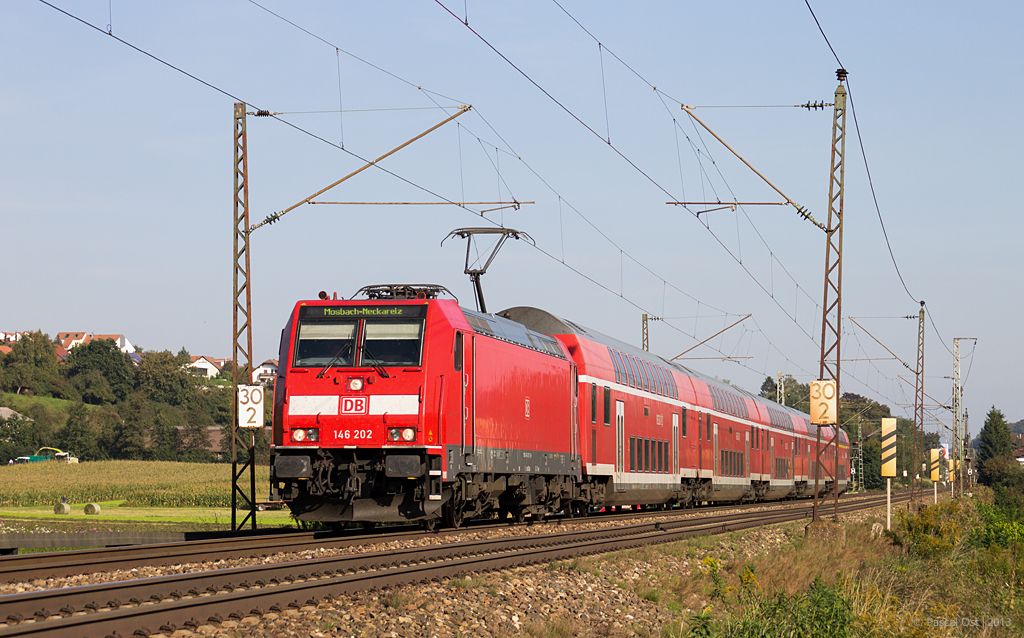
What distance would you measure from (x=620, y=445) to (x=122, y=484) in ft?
105

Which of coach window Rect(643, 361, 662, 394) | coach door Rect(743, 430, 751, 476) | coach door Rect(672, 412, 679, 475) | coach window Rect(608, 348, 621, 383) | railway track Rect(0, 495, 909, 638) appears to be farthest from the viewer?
coach door Rect(743, 430, 751, 476)

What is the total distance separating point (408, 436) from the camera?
1764 cm

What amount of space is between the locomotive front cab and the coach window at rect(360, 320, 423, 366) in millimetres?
17

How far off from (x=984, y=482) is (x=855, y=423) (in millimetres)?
19385

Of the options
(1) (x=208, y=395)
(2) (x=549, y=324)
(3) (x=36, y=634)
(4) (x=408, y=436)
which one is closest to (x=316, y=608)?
(3) (x=36, y=634)

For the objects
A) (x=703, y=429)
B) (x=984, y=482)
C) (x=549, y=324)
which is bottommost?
(x=984, y=482)

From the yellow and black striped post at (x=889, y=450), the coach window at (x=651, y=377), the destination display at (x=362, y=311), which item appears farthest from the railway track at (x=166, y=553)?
the yellow and black striped post at (x=889, y=450)

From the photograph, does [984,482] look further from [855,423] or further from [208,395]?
[208,395]

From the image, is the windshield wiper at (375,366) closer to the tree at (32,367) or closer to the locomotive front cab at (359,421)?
the locomotive front cab at (359,421)

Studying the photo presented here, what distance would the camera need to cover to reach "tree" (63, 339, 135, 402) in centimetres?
13700

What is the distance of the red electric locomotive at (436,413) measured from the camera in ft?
58.2

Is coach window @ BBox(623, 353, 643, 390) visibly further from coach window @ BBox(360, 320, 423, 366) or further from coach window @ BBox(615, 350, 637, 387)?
coach window @ BBox(360, 320, 423, 366)

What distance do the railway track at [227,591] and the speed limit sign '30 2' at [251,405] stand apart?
20.6ft

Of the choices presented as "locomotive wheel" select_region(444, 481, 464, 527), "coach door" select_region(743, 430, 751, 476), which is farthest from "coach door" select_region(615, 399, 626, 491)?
"coach door" select_region(743, 430, 751, 476)
